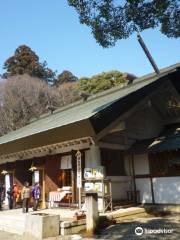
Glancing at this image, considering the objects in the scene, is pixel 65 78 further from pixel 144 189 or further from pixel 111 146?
pixel 144 189

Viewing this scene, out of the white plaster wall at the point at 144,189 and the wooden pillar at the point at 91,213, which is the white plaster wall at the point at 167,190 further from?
the wooden pillar at the point at 91,213

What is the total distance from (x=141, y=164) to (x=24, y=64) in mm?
33615

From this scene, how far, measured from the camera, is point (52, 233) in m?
8.93

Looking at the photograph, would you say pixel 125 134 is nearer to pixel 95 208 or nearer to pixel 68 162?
pixel 68 162

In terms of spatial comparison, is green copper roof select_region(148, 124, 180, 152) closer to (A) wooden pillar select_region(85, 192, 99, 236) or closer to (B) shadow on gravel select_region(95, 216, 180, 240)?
(B) shadow on gravel select_region(95, 216, 180, 240)

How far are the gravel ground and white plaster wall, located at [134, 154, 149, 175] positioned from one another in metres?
3.02

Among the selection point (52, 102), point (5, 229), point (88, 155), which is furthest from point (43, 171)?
point (52, 102)

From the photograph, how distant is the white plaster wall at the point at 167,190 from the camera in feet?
A: 39.5

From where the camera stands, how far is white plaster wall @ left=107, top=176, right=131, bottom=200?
12.7 metres

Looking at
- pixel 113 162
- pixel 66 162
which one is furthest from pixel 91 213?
pixel 66 162

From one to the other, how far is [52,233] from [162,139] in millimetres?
6288

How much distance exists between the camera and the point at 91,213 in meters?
9.16

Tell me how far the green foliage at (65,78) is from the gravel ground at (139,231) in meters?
37.8

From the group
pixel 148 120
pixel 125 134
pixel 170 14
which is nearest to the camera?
pixel 170 14
